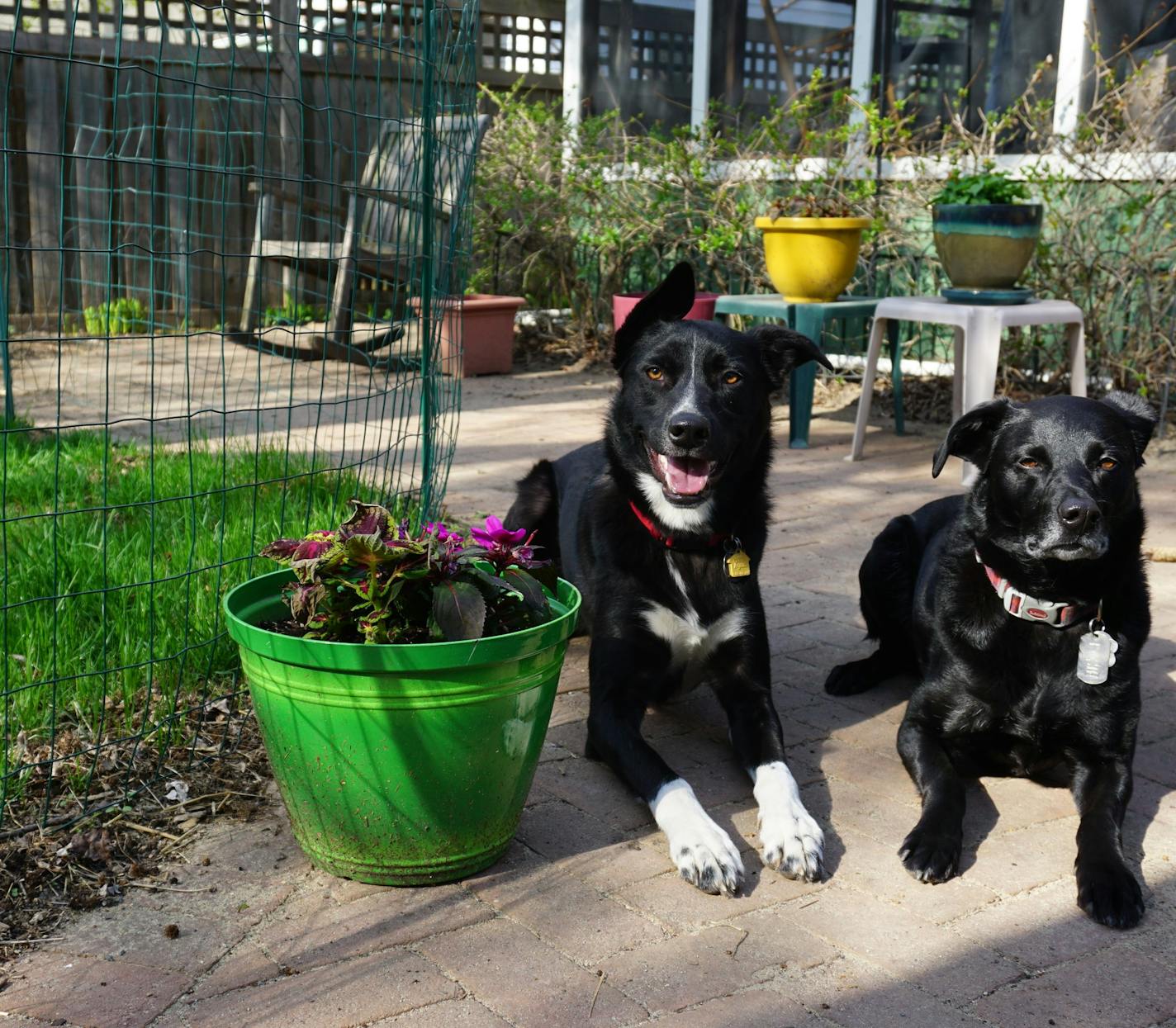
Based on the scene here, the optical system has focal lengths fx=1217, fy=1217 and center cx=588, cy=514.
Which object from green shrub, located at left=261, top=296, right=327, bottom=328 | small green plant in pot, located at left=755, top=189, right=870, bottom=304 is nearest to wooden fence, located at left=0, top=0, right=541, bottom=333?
green shrub, located at left=261, top=296, right=327, bottom=328

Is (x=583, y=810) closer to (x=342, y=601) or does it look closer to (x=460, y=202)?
(x=342, y=601)

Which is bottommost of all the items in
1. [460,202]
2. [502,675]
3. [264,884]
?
[264,884]

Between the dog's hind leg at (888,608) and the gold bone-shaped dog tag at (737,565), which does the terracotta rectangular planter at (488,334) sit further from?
the gold bone-shaped dog tag at (737,565)

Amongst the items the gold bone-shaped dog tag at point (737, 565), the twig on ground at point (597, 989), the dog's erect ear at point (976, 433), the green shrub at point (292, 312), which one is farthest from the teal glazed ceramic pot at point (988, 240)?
the green shrub at point (292, 312)

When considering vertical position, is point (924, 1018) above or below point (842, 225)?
below

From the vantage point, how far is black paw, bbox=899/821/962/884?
228 centimetres

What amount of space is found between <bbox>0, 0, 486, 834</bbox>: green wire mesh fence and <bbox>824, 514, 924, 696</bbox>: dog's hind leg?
4.62ft

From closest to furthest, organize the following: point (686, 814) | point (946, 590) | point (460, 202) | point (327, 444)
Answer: point (686, 814)
point (946, 590)
point (460, 202)
point (327, 444)

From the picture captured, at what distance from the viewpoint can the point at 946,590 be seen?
2.73m

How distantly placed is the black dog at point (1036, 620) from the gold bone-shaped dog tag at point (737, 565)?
44 cm

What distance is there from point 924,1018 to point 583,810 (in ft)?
2.95

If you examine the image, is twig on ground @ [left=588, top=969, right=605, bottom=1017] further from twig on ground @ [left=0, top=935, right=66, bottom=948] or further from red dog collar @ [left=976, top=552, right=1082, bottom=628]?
red dog collar @ [left=976, top=552, right=1082, bottom=628]

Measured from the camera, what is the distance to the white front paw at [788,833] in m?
2.29

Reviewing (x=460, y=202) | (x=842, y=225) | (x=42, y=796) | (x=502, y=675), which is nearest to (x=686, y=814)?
(x=502, y=675)
